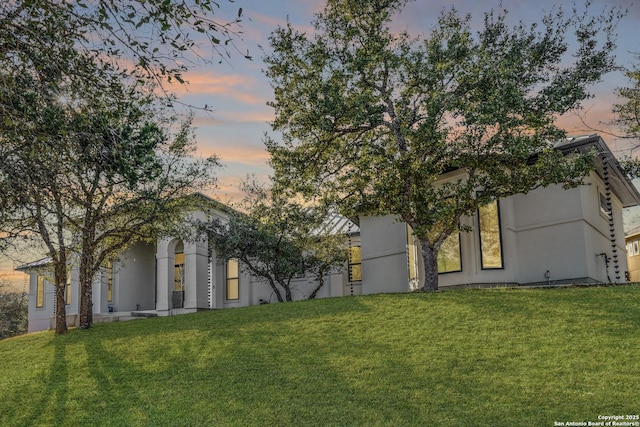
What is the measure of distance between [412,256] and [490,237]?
10.7 ft

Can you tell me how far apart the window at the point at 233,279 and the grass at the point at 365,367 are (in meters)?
12.1

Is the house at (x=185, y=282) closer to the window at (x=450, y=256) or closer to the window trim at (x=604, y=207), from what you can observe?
the window at (x=450, y=256)

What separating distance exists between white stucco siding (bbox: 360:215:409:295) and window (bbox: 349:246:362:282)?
5.48m

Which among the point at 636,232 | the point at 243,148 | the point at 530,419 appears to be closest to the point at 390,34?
the point at 243,148

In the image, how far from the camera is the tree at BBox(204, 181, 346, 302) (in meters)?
22.4

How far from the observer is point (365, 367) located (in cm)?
1002

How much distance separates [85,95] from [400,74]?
33.8ft

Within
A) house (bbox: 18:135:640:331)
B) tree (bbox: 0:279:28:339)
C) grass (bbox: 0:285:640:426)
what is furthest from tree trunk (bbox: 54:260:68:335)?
tree (bbox: 0:279:28:339)

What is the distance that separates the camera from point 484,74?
14.8m

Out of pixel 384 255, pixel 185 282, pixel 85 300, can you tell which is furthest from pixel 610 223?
pixel 85 300

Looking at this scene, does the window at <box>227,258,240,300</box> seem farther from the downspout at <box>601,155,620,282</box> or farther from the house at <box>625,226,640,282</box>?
the house at <box>625,226,640,282</box>

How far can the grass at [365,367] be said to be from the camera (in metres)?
8.14

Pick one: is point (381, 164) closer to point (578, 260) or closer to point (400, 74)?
point (400, 74)

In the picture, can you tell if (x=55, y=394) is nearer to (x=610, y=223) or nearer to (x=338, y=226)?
(x=610, y=223)
